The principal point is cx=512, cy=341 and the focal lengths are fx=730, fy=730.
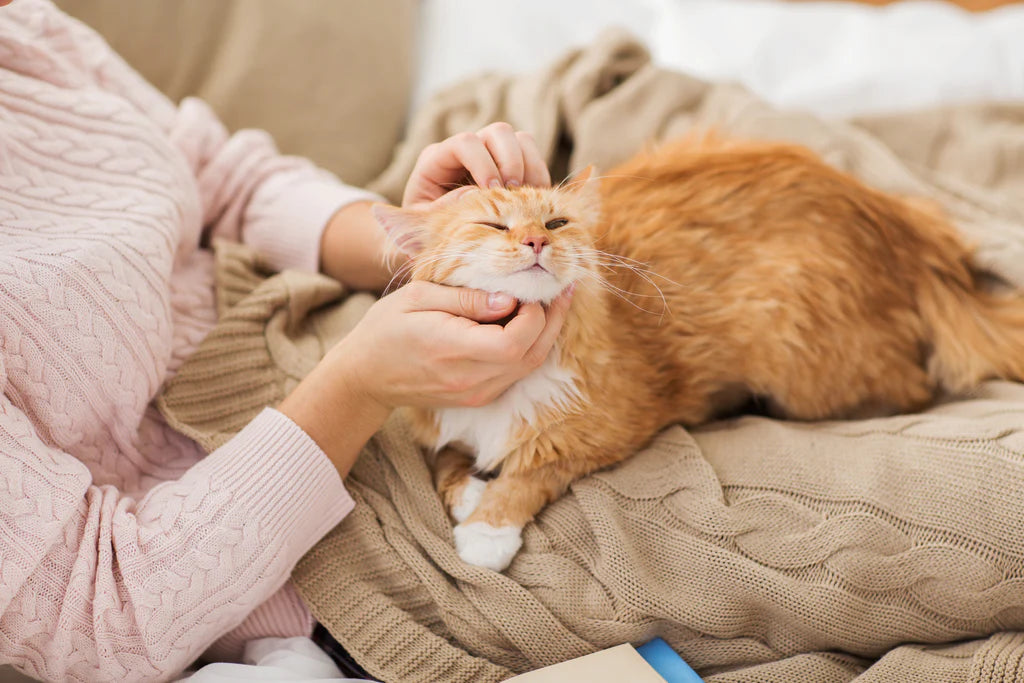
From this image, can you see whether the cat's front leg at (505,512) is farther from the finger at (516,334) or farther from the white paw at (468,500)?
the finger at (516,334)

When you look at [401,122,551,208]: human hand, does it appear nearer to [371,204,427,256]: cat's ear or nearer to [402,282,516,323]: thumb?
[371,204,427,256]: cat's ear

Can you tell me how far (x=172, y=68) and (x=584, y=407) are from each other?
1.38 meters

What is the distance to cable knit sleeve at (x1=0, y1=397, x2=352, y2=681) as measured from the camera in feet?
2.97

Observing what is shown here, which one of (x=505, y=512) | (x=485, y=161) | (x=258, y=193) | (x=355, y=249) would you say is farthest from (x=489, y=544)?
(x=258, y=193)

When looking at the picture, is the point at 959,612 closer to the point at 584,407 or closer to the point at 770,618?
the point at 770,618

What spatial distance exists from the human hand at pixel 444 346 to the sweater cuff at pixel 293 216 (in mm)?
474

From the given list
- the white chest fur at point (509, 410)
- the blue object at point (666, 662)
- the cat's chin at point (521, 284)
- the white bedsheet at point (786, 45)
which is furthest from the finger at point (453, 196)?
the white bedsheet at point (786, 45)

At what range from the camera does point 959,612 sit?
101 centimetres

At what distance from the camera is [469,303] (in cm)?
99

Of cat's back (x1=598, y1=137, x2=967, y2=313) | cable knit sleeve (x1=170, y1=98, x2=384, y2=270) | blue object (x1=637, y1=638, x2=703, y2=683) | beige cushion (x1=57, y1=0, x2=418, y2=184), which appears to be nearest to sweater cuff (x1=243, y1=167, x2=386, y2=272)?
cable knit sleeve (x1=170, y1=98, x2=384, y2=270)

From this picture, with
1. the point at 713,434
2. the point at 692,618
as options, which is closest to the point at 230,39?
the point at 713,434

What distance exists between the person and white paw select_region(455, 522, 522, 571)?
7.6 inches

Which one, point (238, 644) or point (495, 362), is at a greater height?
point (495, 362)

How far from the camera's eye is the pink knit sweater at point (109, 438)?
36.6 inches
